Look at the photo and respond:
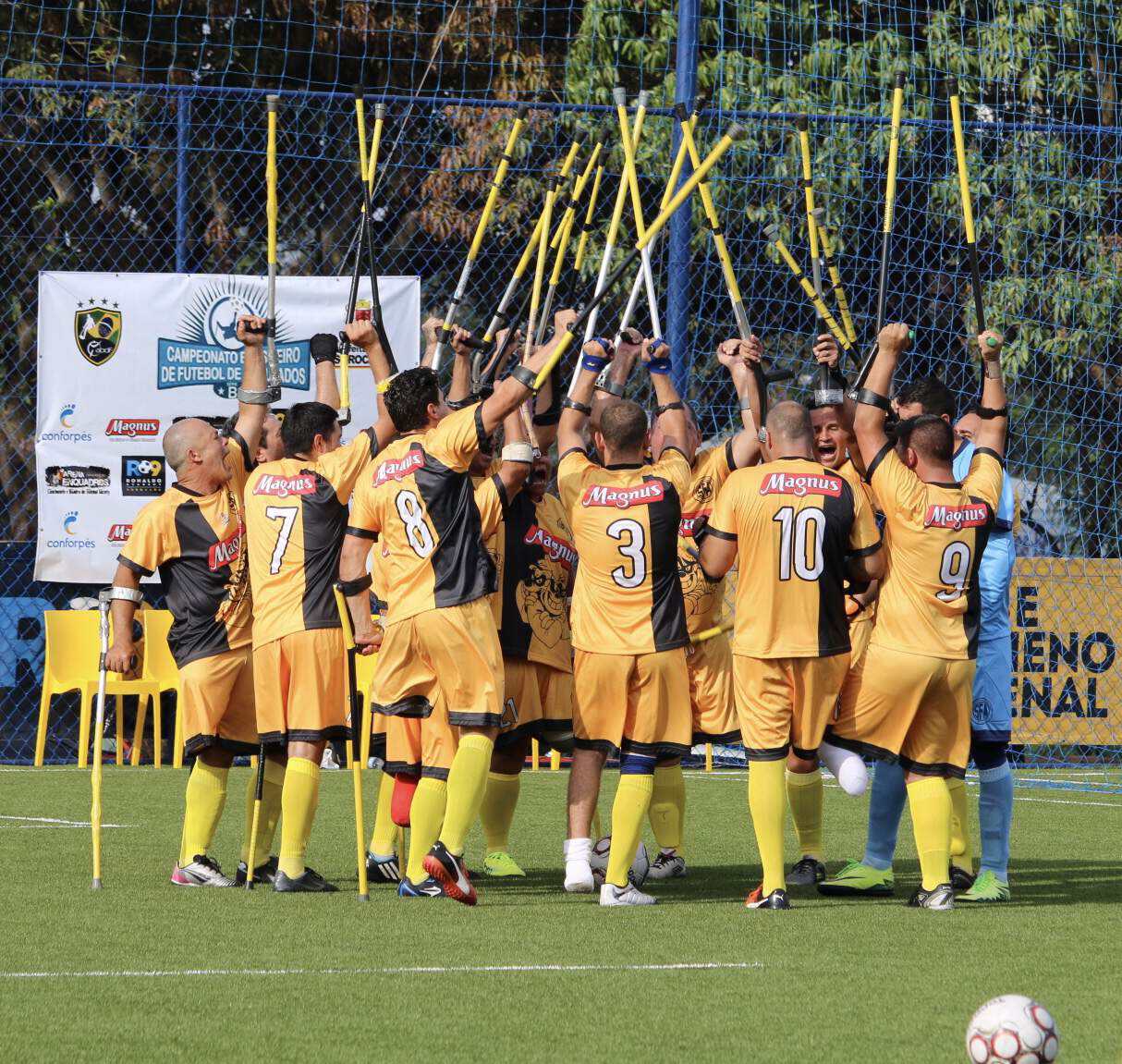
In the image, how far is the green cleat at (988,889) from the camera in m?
7.73

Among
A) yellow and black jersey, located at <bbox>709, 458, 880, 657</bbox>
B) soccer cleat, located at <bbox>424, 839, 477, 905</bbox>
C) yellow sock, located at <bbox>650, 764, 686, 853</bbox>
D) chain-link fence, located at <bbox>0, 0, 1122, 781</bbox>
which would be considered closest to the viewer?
soccer cleat, located at <bbox>424, 839, 477, 905</bbox>

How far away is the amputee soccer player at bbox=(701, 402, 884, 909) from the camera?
737 cm

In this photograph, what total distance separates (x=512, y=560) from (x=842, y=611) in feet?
5.48

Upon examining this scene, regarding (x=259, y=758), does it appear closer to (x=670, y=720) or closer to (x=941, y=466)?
(x=670, y=720)

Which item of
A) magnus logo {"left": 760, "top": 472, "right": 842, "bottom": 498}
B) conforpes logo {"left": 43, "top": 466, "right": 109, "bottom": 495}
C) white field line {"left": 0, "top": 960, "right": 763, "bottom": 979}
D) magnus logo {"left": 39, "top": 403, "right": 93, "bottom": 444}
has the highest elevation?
magnus logo {"left": 39, "top": 403, "right": 93, "bottom": 444}

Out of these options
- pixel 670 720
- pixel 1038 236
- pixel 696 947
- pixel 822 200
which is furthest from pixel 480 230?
pixel 1038 236

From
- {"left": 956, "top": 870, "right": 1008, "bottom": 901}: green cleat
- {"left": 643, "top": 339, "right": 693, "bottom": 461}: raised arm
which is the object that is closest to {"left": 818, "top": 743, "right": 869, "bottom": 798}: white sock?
{"left": 956, "top": 870, "right": 1008, "bottom": 901}: green cleat

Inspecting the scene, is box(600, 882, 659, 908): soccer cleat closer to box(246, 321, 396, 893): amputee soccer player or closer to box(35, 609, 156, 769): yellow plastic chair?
box(246, 321, 396, 893): amputee soccer player

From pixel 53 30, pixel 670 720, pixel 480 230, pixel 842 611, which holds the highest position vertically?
pixel 53 30

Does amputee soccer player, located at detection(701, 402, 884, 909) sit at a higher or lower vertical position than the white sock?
higher

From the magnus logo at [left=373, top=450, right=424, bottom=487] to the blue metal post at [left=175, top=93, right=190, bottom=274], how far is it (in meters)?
7.33

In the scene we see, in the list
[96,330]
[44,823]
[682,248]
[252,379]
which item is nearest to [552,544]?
[252,379]

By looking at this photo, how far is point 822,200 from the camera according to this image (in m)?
14.8

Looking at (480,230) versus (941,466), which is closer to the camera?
(941,466)
